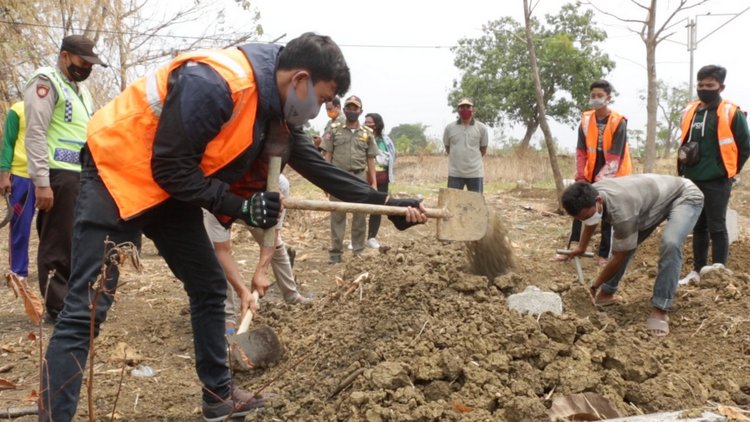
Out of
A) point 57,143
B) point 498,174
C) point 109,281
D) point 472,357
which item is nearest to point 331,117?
point 57,143

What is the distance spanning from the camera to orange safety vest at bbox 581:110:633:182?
641cm

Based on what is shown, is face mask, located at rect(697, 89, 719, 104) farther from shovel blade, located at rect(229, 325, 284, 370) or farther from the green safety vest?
the green safety vest

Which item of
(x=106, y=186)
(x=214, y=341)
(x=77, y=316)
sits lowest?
(x=214, y=341)

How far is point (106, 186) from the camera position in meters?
2.51

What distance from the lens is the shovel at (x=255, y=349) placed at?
3711mm

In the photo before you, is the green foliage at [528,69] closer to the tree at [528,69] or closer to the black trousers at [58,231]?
the tree at [528,69]

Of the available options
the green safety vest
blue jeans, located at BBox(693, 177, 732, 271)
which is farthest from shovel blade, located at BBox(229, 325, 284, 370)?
blue jeans, located at BBox(693, 177, 732, 271)

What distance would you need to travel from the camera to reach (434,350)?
3.28 m

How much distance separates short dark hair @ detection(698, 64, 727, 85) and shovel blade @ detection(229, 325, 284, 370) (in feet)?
13.2

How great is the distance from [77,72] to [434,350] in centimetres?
300

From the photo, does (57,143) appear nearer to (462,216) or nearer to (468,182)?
(462,216)

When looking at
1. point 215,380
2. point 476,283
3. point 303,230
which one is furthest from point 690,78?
point 215,380

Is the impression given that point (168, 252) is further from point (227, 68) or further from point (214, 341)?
point (227, 68)

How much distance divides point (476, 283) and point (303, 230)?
5.60 m
